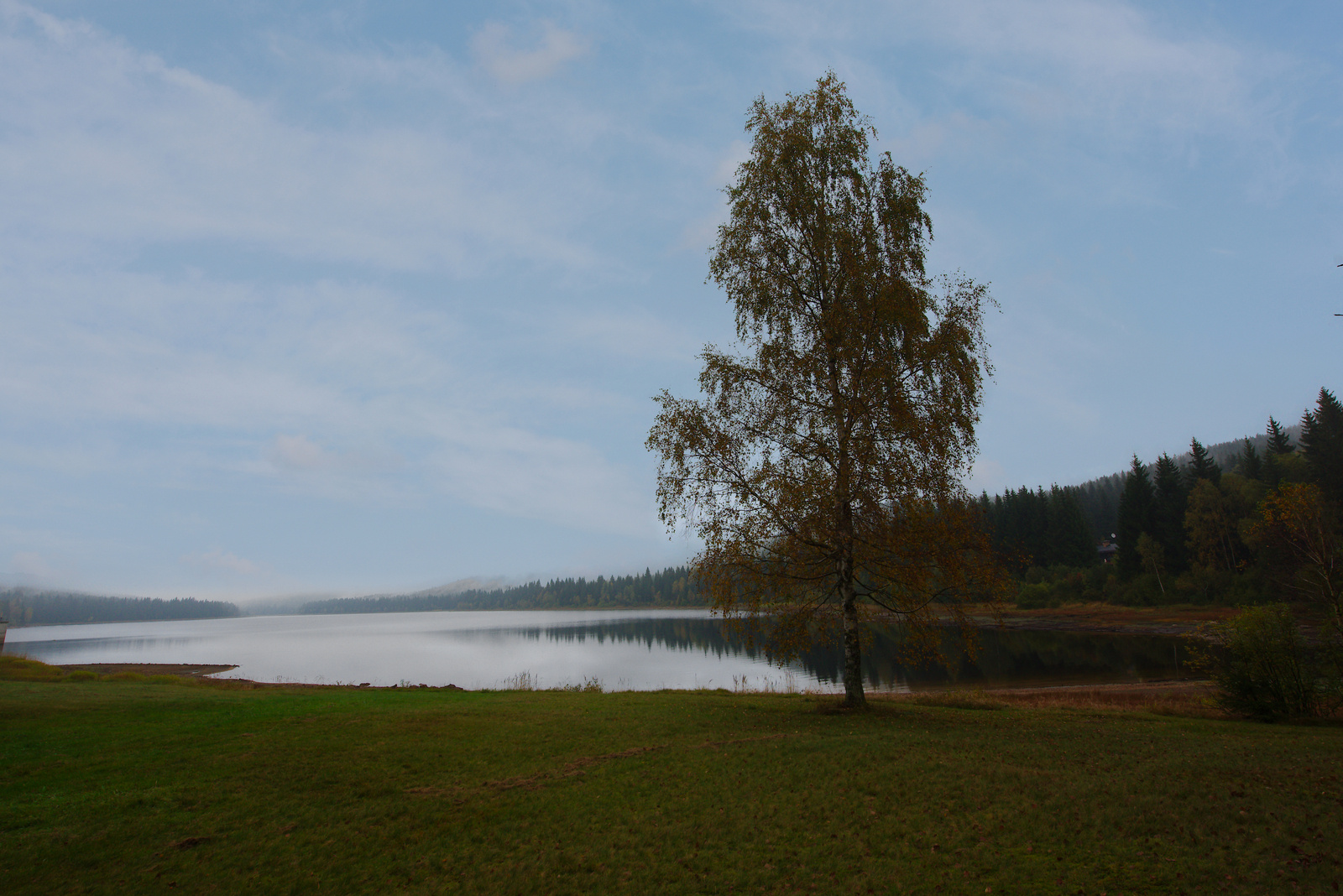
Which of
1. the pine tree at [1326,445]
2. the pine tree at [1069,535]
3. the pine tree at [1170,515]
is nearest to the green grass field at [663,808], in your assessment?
the pine tree at [1326,445]

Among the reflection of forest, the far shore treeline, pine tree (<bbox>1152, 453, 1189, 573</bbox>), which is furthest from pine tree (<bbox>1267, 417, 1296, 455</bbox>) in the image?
the reflection of forest

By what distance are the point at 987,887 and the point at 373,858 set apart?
7.14 meters

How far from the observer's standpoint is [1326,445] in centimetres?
6072

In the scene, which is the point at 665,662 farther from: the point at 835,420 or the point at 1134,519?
the point at 1134,519

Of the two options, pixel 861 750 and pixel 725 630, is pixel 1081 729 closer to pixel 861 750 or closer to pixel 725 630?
pixel 861 750

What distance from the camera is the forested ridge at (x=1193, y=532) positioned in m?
59.6

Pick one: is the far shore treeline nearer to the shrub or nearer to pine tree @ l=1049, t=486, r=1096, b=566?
pine tree @ l=1049, t=486, r=1096, b=566

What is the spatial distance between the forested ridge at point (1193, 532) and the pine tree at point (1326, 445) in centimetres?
10

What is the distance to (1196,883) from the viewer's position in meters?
6.00

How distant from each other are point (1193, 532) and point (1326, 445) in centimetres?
1389

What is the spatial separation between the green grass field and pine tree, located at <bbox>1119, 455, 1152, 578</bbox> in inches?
3012

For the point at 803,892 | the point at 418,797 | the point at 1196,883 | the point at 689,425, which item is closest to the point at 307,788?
the point at 418,797

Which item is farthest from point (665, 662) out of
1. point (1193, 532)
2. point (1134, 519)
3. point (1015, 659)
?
point (1134, 519)

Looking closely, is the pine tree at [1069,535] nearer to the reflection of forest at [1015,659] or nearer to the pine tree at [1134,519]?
the pine tree at [1134,519]
